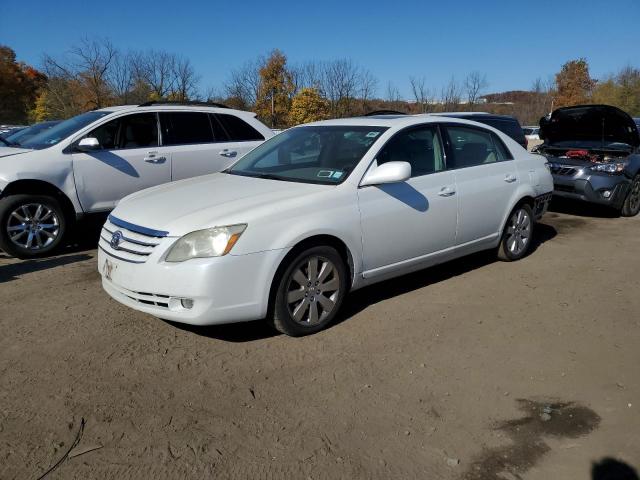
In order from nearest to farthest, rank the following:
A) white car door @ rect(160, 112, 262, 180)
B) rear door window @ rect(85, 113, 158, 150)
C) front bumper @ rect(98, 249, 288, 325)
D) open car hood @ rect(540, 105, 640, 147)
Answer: front bumper @ rect(98, 249, 288, 325)
rear door window @ rect(85, 113, 158, 150)
white car door @ rect(160, 112, 262, 180)
open car hood @ rect(540, 105, 640, 147)

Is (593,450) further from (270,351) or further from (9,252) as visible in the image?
(9,252)

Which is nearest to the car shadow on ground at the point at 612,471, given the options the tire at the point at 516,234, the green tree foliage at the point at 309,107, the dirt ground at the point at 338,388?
the dirt ground at the point at 338,388

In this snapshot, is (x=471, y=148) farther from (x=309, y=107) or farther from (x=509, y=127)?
(x=309, y=107)

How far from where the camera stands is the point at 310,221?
3807mm

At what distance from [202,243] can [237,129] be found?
168 inches

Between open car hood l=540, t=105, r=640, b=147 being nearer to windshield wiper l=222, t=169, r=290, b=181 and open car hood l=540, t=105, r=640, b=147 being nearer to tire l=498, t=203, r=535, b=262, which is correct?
tire l=498, t=203, r=535, b=262

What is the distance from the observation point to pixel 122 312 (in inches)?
172

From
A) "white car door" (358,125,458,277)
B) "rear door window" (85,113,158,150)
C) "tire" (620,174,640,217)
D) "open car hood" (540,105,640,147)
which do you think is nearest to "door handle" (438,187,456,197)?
"white car door" (358,125,458,277)

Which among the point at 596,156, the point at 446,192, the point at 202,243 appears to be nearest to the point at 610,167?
the point at 596,156

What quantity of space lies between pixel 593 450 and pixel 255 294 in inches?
84.8

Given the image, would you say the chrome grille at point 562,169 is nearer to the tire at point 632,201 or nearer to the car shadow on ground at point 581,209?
the car shadow on ground at point 581,209

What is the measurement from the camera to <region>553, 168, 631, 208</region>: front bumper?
27.2 feet

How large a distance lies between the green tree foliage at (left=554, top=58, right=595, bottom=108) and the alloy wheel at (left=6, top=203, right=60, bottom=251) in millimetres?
42570

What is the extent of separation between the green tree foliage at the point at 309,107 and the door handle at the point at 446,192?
27.5 metres
